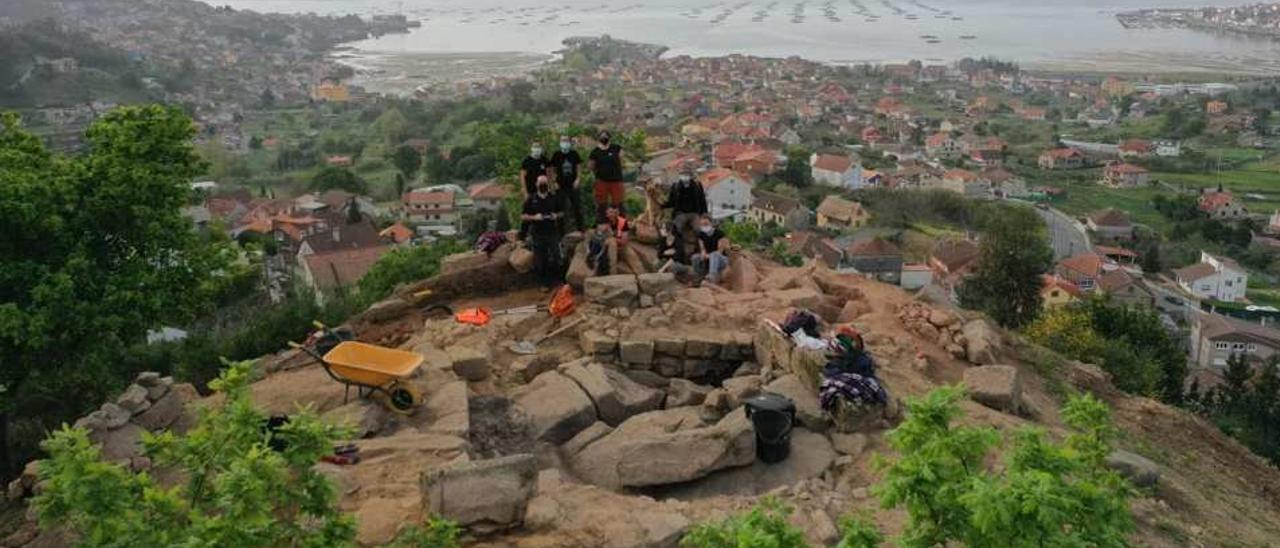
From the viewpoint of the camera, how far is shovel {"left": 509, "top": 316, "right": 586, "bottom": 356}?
33.2ft

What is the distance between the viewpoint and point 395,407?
8.23 metres

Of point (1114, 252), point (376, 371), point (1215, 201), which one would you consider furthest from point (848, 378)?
point (1215, 201)

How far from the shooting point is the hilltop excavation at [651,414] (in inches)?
260

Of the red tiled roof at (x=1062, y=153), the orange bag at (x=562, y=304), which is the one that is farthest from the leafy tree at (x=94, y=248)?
the red tiled roof at (x=1062, y=153)

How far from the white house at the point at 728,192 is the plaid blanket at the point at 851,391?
38.3 metres

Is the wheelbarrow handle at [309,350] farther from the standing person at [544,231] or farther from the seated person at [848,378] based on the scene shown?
the seated person at [848,378]

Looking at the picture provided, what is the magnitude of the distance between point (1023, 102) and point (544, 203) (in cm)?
8316

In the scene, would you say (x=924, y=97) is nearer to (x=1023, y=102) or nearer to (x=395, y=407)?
(x=1023, y=102)

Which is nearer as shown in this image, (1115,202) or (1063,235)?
(1063,235)

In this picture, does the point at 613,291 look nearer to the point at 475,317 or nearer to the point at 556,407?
the point at 475,317

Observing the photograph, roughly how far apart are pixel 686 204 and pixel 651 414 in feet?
12.5

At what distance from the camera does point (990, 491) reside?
3.91 meters

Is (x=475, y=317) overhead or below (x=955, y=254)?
overhead

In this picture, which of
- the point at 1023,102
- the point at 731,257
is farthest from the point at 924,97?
the point at 731,257
